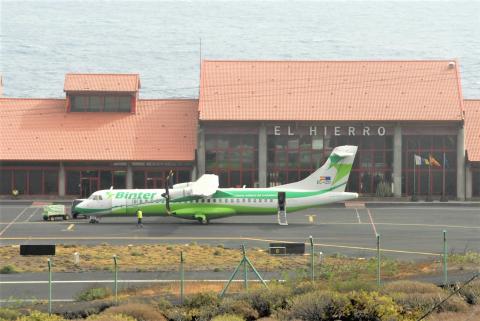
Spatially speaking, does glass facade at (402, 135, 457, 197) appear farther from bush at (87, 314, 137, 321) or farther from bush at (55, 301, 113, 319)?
bush at (87, 314, 137, 321)

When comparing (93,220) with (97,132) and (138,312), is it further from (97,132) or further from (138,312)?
(138,312)

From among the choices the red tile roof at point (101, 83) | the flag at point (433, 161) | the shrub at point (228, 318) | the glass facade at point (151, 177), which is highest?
the red tile roof at point (101, 83)

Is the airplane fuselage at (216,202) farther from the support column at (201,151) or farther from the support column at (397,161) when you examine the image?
the support column at (397,161)

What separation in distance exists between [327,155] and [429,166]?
1003 centimetres

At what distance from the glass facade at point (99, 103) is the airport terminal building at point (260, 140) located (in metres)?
0.68

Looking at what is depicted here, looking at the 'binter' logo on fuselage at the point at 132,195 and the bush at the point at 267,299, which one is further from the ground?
the 'binter' logo on fuselage at the point at 132,195

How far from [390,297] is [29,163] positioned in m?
65.1

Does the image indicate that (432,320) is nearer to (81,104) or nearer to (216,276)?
(216,276)

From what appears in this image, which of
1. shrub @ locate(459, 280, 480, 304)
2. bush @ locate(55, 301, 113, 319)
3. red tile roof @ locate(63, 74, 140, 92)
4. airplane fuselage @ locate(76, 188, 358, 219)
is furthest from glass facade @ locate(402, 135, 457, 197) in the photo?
bush @ locate(55, 301, 113, 319)

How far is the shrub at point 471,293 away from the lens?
3250cm

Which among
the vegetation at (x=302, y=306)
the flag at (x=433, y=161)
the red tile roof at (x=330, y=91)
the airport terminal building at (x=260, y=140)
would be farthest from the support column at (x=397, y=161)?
the vegetation at (x=302, y=306)

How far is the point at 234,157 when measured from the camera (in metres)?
92.6

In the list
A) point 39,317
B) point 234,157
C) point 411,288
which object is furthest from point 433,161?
point 39,317

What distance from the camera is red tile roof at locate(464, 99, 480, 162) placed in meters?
90.7
